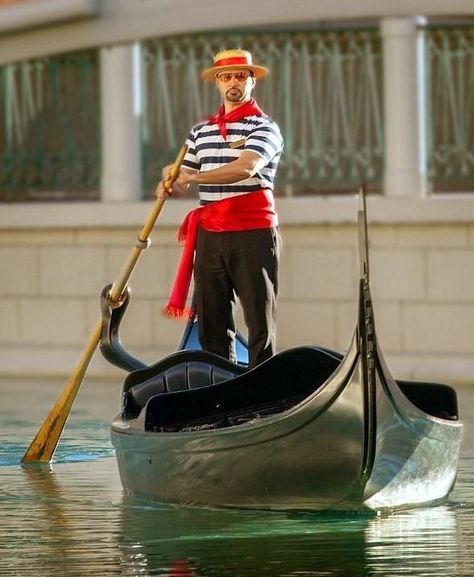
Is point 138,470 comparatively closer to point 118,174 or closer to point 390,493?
point 390,493

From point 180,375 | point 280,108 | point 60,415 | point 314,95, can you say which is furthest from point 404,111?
point 180,375

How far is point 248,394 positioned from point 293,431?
86 centimetres

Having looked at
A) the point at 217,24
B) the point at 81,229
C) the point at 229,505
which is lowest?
the point at 229,505

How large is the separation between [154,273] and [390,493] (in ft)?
21.9

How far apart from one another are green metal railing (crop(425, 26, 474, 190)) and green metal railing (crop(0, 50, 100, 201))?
87.9 inches

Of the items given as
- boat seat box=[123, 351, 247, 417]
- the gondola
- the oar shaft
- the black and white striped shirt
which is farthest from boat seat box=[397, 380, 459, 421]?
the oar shaft

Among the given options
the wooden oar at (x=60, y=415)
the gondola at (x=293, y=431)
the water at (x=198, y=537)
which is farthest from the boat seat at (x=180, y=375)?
the wooden oar at (x=60, y=415)

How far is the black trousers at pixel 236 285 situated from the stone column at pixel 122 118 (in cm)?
516

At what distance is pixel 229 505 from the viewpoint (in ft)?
27.0

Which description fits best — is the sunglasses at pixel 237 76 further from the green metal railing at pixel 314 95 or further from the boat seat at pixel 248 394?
the green metal railing at pixel 314 95

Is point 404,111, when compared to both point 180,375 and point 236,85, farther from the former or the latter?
point 180,375

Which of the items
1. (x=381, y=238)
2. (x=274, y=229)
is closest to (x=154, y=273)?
(x=381, y=238)

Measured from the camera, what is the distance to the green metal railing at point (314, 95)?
568 inches

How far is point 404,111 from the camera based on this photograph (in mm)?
14219
